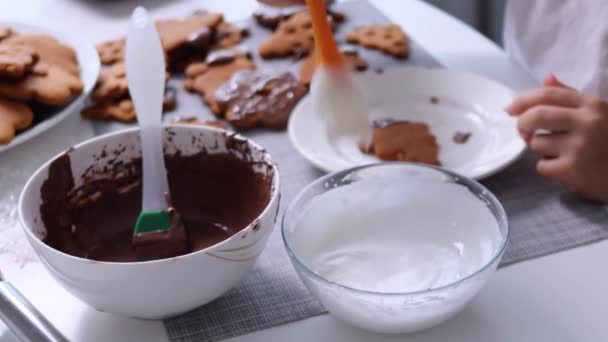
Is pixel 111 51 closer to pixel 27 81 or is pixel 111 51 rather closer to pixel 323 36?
pixel 27 81

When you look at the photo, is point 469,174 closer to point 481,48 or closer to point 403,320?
point 403,320

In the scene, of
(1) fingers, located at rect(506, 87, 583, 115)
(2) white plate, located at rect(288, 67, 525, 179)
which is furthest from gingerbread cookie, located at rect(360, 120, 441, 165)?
(1) fingers, located at rect(506, 87, 583, 115)

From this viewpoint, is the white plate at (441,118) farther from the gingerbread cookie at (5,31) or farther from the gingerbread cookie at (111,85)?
the gingerbread cookie at (5,31)

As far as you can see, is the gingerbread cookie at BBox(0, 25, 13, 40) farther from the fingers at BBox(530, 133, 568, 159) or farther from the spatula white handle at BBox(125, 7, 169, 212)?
the fingers at BBox(530, 133, 568, 159)

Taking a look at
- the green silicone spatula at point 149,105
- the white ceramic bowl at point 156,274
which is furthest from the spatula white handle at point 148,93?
the white ceramic bowl at point 156,274

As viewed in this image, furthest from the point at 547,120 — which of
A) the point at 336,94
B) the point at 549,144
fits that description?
the point at 336,94

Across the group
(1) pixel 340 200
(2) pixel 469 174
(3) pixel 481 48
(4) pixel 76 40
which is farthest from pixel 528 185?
(4) pixel 76 40
